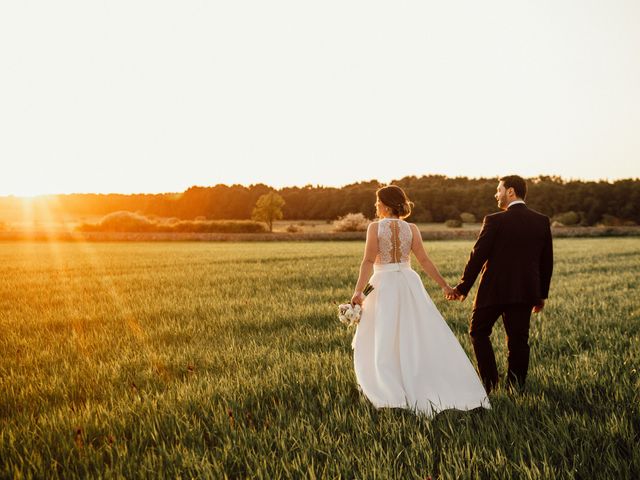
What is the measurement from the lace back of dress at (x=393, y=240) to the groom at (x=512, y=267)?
0.72 metres

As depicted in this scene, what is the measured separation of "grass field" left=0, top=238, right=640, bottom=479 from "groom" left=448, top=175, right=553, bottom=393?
2.20 feet

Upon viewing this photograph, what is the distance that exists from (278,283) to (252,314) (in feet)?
19.3

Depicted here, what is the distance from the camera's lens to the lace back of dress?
16.4ft

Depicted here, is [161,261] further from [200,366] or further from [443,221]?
[443,221]

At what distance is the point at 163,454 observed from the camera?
3.71m

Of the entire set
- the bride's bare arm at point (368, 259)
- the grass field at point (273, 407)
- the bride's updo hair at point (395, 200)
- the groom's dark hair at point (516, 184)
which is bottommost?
the grass field at point (273, 407)

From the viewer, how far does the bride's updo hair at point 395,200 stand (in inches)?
199

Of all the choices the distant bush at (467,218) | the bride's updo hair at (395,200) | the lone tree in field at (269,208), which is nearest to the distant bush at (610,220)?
the distant bush at (467,218)

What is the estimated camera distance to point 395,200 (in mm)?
5070

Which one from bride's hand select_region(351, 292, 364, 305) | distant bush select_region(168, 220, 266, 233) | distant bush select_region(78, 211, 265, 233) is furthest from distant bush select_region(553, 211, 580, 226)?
bride's hand select_region(351, 292, 364, 305)

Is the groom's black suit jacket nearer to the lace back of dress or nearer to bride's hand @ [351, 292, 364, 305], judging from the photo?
the lace back of dress

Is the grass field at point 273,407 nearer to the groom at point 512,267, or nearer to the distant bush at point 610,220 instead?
the groom at point 512,267

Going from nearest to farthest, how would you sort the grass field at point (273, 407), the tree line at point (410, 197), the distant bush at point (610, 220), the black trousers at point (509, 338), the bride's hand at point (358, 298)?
the grass field at point (273, 407)
the black trousers at point (509, 338)
the bride's hand at point (358, 298)
the distant bush at point (610, 220)
the tree line at point (410, 197)

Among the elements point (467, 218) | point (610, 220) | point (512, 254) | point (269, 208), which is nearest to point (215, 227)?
point (269, 208)
